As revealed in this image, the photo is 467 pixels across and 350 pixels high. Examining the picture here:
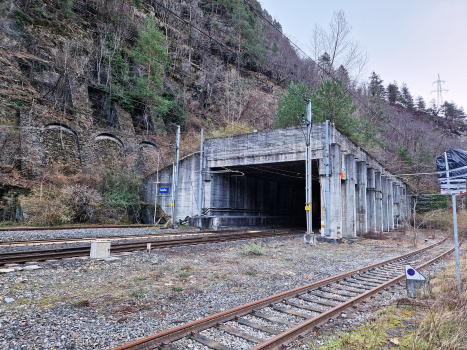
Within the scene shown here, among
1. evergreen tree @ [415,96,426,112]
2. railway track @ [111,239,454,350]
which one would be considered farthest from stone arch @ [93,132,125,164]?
evergreen tree @ [415,96,426,112]

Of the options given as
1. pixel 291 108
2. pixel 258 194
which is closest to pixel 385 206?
pixel 258 194

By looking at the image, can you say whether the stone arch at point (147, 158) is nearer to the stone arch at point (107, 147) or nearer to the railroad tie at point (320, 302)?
the stone arch at point (107, 147)

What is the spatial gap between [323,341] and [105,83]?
1415 inches

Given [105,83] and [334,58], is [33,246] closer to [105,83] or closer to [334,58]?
[105,83]

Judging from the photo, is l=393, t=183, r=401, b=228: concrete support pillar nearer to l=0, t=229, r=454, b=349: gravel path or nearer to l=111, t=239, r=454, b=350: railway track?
l=0, t=229, r=454, b=349: gravel path

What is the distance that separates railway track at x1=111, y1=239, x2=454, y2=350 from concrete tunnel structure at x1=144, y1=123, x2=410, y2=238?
13.2 meters

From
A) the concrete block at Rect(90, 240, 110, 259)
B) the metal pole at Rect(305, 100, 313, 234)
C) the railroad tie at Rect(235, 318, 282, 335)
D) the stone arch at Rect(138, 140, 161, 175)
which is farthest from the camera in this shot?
→ the stone arch at Rect(138, 140, 161, 175)

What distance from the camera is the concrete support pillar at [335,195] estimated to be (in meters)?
19.2

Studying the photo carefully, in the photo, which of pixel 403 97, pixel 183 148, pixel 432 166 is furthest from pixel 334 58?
pixel 403 97

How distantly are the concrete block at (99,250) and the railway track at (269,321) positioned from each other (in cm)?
648

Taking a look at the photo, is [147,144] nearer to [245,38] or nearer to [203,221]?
[203,221]

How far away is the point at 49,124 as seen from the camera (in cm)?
2417

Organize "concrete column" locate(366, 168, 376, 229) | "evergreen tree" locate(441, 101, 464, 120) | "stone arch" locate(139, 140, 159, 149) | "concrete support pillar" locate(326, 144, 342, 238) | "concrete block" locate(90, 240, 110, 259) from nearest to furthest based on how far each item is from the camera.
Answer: "concrete block" locate(90, 240, 110, 259)
"concrete support pillar" locate(326, 144, 342, 238)
"concrete column" locate(366, 168, 376, 229)
"stone arch" locate(139, 140, 159, 149)
"evergreen tree" locate(441, 101, 464, 120)

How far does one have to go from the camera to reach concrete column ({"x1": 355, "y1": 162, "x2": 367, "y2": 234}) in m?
24.1
